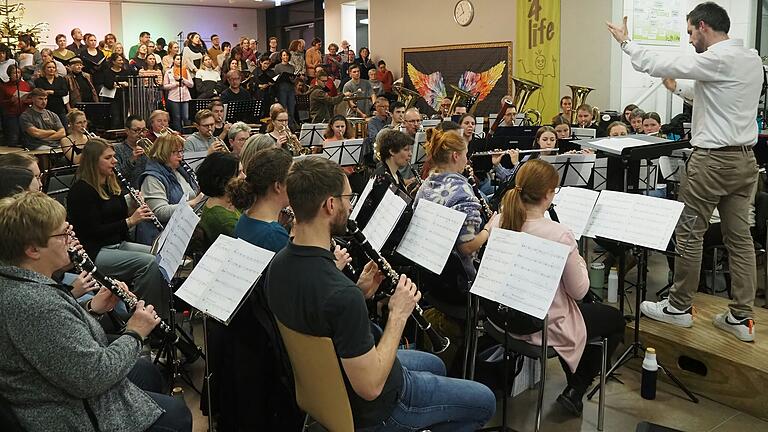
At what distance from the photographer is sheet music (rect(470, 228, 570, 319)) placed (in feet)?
9.00

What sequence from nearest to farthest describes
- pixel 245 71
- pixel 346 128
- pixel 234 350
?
pixel 234 350 → pixel 346 128 → pixel 245 71

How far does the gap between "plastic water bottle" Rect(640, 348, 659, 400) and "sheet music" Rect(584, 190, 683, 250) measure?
613mm

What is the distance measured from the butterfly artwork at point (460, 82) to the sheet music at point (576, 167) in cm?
860

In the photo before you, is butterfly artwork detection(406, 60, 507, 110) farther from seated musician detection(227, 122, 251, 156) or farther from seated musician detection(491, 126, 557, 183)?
seated musician detection(227, 122, 251, 156)

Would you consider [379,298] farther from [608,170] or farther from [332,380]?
[608,170]

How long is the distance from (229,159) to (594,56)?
31.1 feet

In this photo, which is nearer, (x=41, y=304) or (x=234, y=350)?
(x=41, y=304)

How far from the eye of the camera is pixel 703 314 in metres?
4.27

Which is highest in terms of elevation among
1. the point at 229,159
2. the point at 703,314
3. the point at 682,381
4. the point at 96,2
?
the point at 96,2

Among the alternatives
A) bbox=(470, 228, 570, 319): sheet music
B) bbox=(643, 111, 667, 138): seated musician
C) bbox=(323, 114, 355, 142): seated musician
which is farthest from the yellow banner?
bbox=(470, 228, 570, 319): sheet music

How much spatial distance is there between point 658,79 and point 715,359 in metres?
9.27

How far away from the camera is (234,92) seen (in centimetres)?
1205

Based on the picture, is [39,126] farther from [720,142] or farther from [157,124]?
[720,142]

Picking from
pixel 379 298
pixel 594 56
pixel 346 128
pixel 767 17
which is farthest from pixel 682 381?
pixel 767 17
